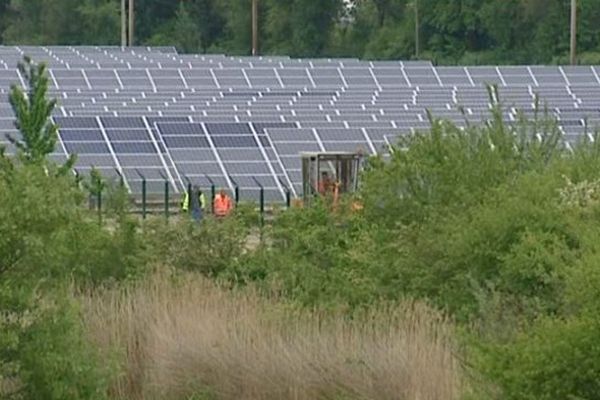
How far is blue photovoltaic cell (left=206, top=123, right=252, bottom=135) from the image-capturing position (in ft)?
146

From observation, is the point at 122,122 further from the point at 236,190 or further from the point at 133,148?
the point at 236,190

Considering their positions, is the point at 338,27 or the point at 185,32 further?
the point at 185,32

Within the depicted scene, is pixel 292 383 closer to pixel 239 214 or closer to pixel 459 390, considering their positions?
pixel 459 390

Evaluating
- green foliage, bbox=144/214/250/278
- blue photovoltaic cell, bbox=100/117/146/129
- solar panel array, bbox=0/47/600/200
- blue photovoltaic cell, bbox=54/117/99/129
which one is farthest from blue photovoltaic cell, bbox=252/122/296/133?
green foliage, bbox=144/214/250/278

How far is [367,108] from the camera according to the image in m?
49.7

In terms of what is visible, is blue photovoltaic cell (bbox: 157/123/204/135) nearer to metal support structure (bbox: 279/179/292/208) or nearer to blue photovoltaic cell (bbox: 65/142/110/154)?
blue photovoltaic cell (bbox: 65/142/110/154)

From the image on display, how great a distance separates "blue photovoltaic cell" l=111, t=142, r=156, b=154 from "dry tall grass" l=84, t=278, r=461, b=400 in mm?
24143

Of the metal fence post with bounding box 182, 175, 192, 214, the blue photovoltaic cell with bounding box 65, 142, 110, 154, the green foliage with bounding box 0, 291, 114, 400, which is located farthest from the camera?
the blue photovoltaic cell with bounding box 65, 142, 110, 154

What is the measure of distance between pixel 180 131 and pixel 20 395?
29964 millimetres

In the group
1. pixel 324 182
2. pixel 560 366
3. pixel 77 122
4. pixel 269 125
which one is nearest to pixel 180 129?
pixel 269 125

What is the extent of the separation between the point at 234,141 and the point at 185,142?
1182mm

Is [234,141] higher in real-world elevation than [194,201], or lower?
higher

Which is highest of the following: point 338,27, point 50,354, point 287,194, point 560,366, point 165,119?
point 338,27

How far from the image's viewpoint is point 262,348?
1684cm
